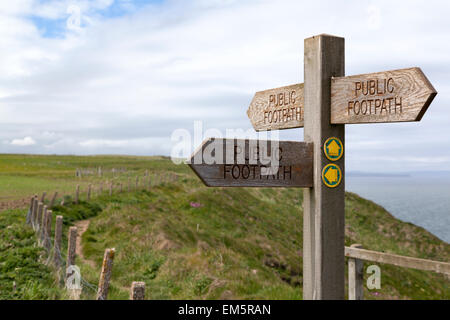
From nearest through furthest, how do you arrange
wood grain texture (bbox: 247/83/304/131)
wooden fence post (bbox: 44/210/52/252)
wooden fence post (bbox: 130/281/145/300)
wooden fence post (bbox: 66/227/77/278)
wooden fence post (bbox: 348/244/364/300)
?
wood grain texture (bbox: 247/83/304/131) < wooden fence post (bbox: 130/281/145/300) < wooden fence post (bbox: 348/244/364/300) < wooden fence post (bbox: 66/227/77/278) < wooden fence post (bbox: 44/210/52/252)

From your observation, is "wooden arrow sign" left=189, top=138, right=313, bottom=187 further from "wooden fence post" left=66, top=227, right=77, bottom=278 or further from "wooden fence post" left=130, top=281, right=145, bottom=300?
"wooden fence post" left=66, top=227, right=77, bottom=278

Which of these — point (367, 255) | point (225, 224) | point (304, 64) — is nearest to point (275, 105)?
point (304, 64)

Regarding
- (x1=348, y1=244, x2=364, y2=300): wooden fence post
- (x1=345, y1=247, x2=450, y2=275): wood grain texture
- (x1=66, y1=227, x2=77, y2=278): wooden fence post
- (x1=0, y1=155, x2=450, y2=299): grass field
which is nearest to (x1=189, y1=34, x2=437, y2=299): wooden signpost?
(x1=345, y1=247, x2=450, y2=275): wood grain texture

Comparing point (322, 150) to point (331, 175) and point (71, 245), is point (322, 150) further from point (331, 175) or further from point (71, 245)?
point (71, 245)

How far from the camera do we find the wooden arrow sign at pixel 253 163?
257 centimetres

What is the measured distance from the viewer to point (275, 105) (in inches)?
133

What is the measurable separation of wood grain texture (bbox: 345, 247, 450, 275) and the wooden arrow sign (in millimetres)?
2807

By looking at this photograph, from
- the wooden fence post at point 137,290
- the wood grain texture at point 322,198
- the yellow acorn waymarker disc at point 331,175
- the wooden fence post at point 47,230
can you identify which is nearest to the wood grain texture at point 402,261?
the wood grain texture at point 322,198

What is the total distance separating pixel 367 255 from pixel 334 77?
10.7ft

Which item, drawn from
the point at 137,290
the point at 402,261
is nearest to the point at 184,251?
the point at 402,261

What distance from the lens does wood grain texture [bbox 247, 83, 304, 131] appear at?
3172 millimetres

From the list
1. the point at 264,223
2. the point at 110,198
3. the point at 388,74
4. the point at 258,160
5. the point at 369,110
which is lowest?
the point at 264,223

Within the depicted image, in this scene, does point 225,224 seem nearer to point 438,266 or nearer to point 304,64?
point 438,266

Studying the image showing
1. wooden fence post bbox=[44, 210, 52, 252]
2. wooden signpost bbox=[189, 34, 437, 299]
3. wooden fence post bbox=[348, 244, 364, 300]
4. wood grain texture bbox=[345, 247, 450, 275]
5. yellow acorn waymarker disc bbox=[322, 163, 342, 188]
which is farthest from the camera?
wooden fence post bbox=[44, 210, 52, 252]
